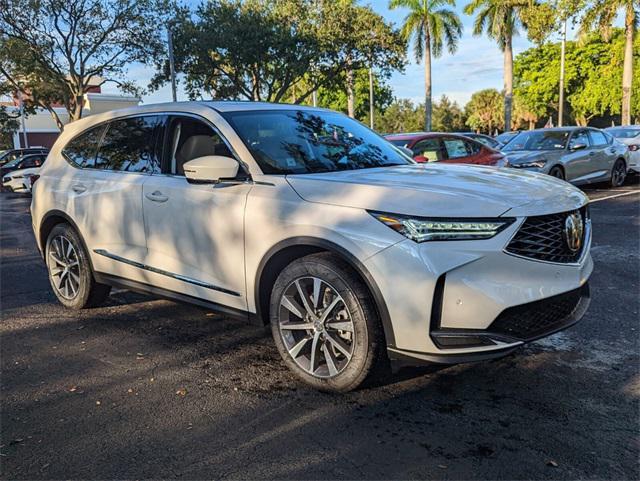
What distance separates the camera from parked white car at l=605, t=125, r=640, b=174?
53.0 feet

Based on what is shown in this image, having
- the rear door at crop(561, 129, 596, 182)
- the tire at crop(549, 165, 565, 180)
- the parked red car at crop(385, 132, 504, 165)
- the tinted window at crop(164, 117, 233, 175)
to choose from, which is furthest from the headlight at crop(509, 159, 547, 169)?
the tinted window at crop(164, 117, 233, 175)

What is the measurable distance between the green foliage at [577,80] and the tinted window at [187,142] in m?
51.6

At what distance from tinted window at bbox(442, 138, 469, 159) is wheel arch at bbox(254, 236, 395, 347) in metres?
8.05

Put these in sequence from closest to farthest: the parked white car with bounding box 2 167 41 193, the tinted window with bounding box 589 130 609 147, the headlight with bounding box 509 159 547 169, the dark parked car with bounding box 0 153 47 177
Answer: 1. the headlight with bounding box 509 159 547 169
2. the tinted window with bounding box 589 130 609 147
3. the parked white car with bounding box 2 167 41 193
4. the dark parked car with bounding box 0 153 47 177

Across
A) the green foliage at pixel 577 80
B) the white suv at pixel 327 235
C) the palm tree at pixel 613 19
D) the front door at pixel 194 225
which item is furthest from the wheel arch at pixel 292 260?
the green foliage at pixel 577 80

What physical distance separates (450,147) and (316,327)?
8417 mm

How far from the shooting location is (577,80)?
5559cm

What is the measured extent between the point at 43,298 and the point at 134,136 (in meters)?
2.16

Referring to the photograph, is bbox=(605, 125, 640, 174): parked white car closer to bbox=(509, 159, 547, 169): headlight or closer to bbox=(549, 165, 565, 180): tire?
bbox=(549, 165, 565, 180): tire

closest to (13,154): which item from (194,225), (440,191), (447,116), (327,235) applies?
(194,225)

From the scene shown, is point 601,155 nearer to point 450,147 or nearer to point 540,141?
point 540,141

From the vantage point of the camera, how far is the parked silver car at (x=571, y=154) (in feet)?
40.9

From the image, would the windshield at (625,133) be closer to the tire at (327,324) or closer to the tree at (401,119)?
the tire at (327,324)

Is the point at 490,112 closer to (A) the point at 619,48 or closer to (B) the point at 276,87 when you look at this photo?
(A) the point at 619,48
